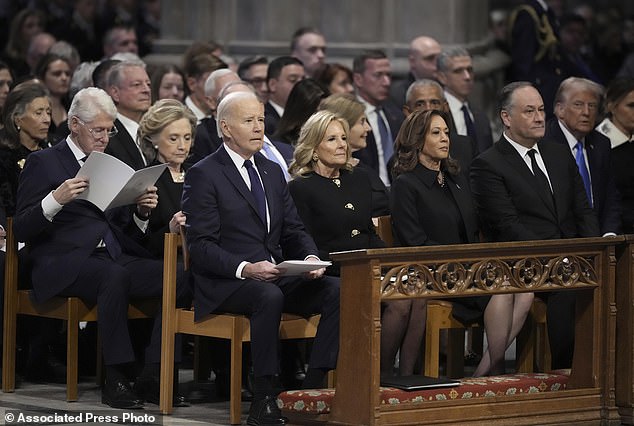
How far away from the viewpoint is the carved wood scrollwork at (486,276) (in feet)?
24.5

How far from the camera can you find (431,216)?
8.73 m

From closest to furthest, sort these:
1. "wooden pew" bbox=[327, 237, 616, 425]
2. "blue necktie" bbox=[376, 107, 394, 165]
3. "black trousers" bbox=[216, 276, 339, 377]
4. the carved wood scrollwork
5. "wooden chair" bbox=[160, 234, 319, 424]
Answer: "wooden pew" bbox=[327, 237, 616, 425]
the carved wood scrollwork
"black trousers" bbox=[216, 276, 339, 377]
"wooden chair" bbox=[160, 234, 319, 424]
"blue necktie" bbox=[376, 107, 394, 165]

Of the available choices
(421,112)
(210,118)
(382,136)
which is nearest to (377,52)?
(382,136)

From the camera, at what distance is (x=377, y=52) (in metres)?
11.7

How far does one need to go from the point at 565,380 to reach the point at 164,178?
7.86 ft

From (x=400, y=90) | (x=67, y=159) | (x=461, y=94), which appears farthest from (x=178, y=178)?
(x=400, y=90)

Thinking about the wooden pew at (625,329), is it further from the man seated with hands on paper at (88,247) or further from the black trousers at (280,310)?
the man seated with hands on paper at (88,247)

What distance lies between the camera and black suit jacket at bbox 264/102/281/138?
1055 centimetres

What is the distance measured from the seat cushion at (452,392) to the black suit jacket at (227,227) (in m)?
0.67

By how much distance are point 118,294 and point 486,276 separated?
6.30 feet

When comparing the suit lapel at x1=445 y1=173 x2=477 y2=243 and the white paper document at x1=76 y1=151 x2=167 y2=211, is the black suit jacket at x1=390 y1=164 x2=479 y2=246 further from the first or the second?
the white paper document at x1=76 y1=151 x2=167 y2=211

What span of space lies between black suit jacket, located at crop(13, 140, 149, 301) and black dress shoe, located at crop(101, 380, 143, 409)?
0.58m

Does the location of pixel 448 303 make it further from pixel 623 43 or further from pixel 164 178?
pixel 623 43

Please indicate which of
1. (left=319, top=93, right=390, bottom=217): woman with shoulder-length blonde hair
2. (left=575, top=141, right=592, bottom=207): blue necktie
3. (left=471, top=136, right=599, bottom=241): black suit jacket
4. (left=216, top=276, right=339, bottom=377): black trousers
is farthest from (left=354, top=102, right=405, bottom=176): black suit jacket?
(left=216, top=276, right=339, bottom=377): black trousers
